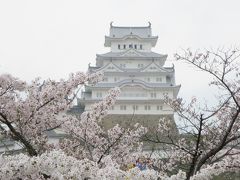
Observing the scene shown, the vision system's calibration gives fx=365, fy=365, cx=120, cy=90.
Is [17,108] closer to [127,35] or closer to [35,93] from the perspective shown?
[35,93]

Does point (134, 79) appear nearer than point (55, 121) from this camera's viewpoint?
No

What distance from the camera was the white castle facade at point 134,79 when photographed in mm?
37906

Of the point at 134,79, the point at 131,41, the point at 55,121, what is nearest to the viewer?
the point at 55,121

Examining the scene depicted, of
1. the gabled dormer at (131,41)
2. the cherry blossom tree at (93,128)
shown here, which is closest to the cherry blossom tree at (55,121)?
the cherry blossom tree at (93,128)

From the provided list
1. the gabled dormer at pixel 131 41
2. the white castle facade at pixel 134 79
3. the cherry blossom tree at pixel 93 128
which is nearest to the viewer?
the cherry blossom tree at pixel 93 128

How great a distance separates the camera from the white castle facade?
37.9 meters

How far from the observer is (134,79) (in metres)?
38.6

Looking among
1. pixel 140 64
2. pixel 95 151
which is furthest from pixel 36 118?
pixel 140 64

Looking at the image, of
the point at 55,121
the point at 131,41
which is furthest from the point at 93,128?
the point at 131,41

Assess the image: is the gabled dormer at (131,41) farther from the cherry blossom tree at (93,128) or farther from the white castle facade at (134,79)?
the cherry blossom tree at (93,128)

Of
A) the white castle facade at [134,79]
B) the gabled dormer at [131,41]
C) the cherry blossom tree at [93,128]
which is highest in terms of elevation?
the gabled dormer at [131,41]

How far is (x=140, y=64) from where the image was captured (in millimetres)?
41500

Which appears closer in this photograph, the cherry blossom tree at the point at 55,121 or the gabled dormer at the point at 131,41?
the cherry blossom tree at the point at 55,121

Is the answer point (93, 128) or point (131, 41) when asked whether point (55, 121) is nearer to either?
point (93, 128)
